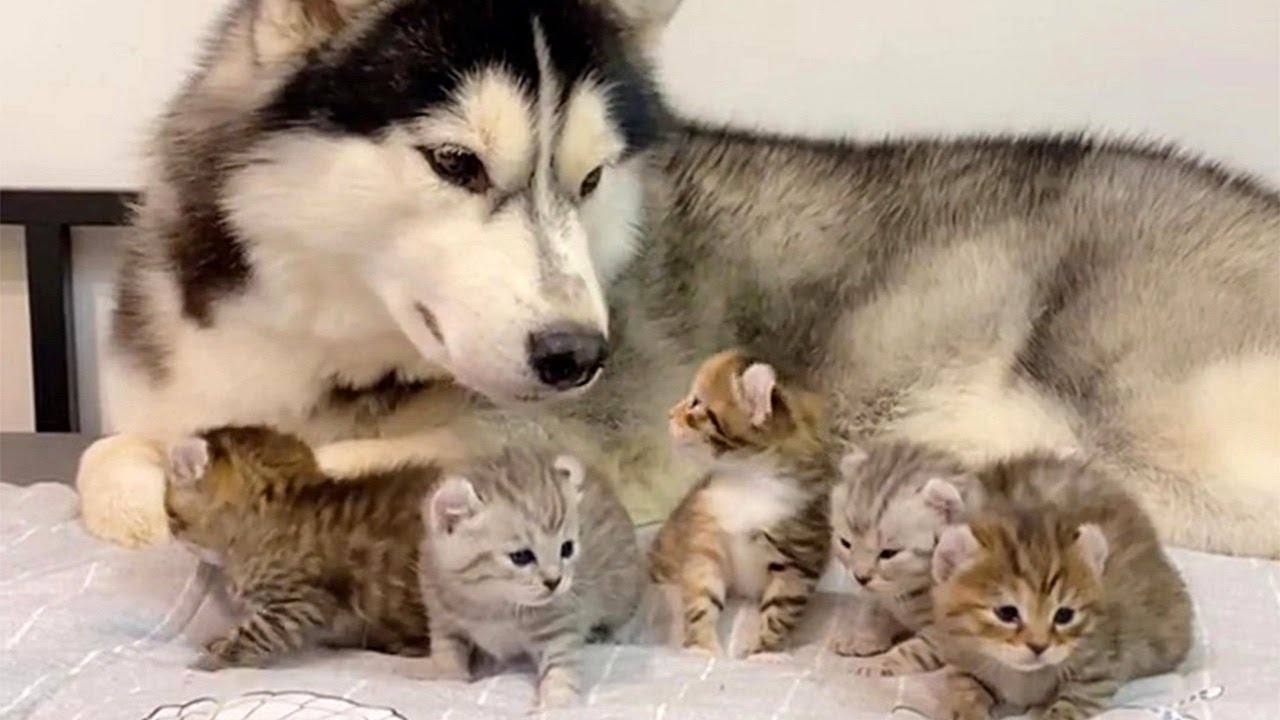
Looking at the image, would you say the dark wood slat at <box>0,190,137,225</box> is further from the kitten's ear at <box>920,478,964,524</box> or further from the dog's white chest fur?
the kitten's ear at <box>920,478,964,524</box>

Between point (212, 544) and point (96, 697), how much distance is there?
0.21 meters

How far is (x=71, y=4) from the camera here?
7.52 ft

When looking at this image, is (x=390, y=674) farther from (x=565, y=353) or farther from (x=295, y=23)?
(x=295, y=23)

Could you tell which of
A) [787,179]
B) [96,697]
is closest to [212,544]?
[96,697]

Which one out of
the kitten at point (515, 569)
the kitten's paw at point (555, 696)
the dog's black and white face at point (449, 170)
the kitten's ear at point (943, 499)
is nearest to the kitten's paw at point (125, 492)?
the dog's black and white face at point (449, 170)

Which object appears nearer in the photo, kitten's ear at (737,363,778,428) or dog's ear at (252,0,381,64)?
kitten's ear at (737,363,778,428)

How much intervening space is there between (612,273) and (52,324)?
0.96 m

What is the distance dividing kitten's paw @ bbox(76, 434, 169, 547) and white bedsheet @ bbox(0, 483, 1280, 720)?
5cm

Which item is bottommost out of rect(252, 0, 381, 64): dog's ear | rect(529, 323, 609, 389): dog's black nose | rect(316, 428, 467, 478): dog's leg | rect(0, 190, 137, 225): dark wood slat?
rect(316, 428, 467, 478): dog's leg

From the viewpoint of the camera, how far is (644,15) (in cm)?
169

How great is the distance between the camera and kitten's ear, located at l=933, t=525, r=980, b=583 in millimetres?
1235

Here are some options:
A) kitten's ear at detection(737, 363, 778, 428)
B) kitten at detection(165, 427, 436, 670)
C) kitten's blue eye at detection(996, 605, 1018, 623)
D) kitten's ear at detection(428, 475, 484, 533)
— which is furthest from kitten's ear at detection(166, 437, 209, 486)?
kitten's blue eye at detection(996, 605, 1018, 623)

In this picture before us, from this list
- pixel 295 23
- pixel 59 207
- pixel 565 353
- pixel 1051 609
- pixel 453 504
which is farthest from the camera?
pixel 59 207

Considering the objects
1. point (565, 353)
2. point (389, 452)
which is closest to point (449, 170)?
point (565, 353)
